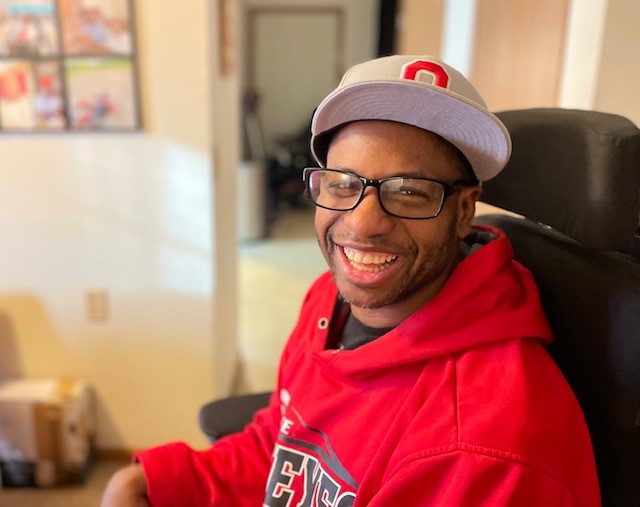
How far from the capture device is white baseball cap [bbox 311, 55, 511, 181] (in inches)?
28.2

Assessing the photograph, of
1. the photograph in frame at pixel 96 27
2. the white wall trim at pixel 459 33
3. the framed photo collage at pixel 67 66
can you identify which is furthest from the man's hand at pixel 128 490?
the white wall trim at pixel 459 33

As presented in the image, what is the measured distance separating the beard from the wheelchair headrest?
11 cm

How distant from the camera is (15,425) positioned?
190 cm

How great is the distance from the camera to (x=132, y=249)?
190 cm

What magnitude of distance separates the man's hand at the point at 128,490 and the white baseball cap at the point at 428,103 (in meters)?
0.67

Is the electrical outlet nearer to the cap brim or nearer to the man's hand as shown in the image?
the man's hand

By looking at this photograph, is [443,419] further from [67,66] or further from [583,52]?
[67,66]

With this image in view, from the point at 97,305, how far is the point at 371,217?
1469mm

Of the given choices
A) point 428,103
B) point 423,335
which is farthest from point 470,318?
point 428,103

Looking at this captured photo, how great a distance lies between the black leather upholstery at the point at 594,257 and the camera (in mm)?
657

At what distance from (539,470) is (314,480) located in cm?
36

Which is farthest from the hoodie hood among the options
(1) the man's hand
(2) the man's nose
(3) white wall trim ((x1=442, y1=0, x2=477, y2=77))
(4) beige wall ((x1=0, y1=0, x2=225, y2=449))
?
(3) white wall trim ((x1=442, y1=0, x2=477, y2=77))

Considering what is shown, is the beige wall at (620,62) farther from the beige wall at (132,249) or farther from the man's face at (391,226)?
the beige wall at (132,249)

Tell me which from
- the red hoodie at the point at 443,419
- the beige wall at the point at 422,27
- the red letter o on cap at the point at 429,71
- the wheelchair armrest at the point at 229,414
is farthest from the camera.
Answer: the beige wall at the point at 422,27
